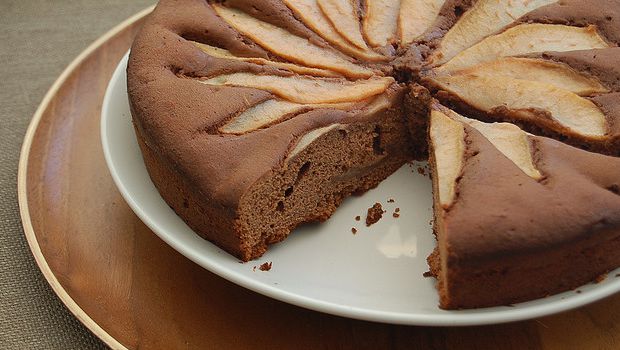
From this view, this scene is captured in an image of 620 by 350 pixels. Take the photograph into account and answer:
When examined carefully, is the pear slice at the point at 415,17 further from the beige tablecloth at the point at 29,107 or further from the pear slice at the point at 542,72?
the beige tablecloth at the point at 29,107

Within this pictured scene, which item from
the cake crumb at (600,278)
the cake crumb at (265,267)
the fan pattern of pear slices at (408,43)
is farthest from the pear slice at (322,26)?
the cake crumb at (600,278)

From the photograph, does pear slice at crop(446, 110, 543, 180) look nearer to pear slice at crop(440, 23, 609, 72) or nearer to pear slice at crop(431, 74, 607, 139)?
pear slice at crop(431, 74, 607, 139)

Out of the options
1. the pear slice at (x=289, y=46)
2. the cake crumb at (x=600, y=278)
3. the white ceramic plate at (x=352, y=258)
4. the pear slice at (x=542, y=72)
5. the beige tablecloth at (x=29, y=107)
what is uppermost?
the pear slice at (x=542, y=72)

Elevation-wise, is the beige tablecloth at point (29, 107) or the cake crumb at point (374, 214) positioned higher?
the cake crumb at point (374, 214)

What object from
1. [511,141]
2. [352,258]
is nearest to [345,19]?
[511,141]

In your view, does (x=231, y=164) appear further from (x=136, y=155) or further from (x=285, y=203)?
(x=136, y=155)

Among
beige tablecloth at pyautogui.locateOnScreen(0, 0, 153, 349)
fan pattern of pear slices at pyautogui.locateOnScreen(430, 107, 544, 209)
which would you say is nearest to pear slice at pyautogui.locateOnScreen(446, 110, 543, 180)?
fan pattern of pear slices at pyautogui.locateOnScreen(430, 107, 544, 209)
